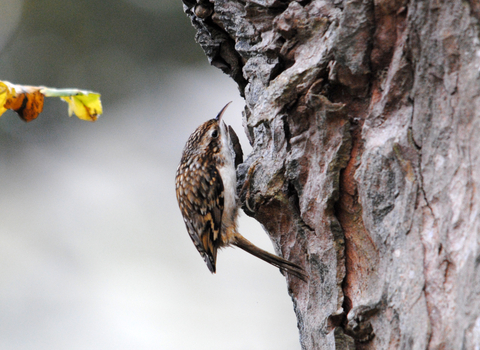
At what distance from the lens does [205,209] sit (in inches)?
96.3

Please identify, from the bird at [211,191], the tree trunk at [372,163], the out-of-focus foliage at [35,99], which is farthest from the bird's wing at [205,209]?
the out-of-focus foliage at [35,99]

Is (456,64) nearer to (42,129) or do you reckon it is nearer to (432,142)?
(432,142)

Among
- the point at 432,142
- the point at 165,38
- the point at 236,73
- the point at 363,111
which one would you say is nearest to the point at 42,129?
the point at 165,38

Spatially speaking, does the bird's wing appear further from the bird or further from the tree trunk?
the tree trunk

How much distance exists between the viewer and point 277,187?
1684 mm

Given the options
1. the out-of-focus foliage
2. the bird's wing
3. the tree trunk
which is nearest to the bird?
the bird's wing

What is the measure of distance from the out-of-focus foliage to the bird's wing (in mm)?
1064

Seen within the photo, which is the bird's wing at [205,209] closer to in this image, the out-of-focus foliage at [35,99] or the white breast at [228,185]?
the white breast at [228,185]

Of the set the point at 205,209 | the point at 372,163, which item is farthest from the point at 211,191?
the point at 372,163

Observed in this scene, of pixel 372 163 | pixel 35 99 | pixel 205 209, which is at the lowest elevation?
pixel 372 163

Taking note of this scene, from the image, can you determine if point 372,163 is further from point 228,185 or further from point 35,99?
point 228,185

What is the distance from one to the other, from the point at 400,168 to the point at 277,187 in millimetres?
549

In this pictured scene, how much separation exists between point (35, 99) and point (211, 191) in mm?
1225

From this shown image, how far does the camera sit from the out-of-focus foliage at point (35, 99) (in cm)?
119
